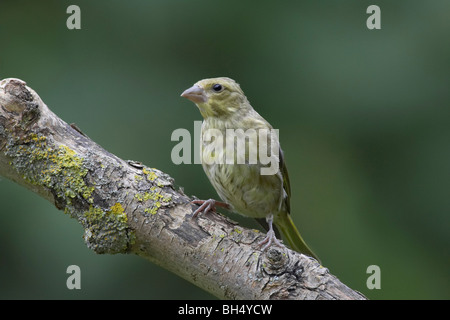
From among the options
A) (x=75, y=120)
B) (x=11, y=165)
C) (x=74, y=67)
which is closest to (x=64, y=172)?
(x=11, y=165)

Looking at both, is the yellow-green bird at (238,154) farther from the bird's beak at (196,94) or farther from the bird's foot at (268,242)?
the bird's foot at (268,242)

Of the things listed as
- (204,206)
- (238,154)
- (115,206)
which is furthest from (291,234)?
(115,206)

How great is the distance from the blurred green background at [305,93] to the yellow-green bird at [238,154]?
36cm

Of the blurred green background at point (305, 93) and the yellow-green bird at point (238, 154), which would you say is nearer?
the yellow-green bird at point (238, 154)

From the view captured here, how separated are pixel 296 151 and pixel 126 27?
1.43 meters

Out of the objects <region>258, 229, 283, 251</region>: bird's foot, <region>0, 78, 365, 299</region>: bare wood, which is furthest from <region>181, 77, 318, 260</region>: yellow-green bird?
<region>0, 78, 365, 299</region>: bare wood

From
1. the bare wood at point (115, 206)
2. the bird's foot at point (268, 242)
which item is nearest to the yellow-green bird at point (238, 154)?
the bird's foot at point (268, 242)

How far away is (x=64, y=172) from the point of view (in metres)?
2.65

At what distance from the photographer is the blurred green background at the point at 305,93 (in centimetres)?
368

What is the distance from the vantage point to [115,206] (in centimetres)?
266

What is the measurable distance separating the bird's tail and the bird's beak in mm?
865

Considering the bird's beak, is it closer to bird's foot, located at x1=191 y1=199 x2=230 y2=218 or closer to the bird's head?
the bird's head

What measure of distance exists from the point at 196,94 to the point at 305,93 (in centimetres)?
87

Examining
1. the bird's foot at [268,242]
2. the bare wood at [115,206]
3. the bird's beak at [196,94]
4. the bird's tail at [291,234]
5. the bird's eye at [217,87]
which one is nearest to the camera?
the bare wood at [115,206]
